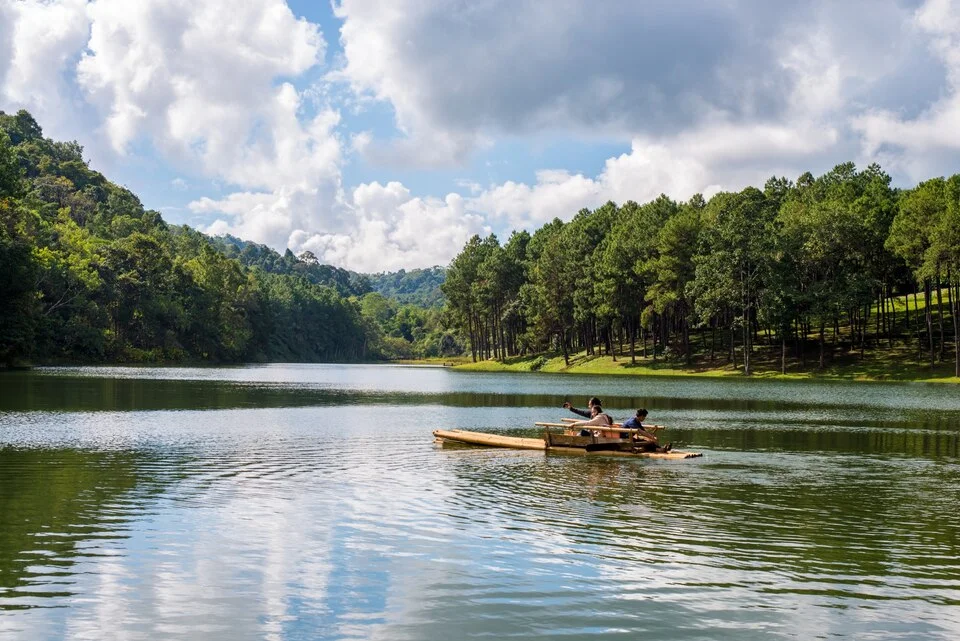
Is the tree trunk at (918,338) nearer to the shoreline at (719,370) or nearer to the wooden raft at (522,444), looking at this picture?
the shoreline at (719,370)

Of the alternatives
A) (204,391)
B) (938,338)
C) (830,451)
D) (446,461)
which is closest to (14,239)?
(204,391)

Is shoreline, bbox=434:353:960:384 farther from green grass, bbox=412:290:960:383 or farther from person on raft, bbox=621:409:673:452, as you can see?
person on raft, bbox=621:409:673:452

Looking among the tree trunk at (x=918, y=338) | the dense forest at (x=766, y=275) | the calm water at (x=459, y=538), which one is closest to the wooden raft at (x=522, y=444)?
the calm water at (x=459, y=538)

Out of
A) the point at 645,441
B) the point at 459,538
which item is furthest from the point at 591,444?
the point at 459,538

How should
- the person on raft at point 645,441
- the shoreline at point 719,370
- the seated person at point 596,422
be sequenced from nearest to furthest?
the person on raft at point 645,441
the seated person at point 596,422
the shoreline at point 719,370

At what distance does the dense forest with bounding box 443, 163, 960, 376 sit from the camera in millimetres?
108562

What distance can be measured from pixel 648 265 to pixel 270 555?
380 ft

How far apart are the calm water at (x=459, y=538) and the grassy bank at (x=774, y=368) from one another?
226ft

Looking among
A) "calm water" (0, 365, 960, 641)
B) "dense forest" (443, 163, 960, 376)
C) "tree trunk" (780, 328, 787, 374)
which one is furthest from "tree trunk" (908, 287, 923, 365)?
"calm water" (0, 365, 960, 641)

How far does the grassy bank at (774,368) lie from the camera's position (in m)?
105

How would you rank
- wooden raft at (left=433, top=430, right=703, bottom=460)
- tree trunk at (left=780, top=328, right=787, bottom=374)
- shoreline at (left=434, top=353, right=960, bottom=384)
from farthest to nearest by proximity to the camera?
1. tree trunk at (left=780, top=328, right=787, bottom=374)
2. shoreline at (left=434, top=353, right=960, bottom=384)
3. wooden raft at (left=433, top=430, right=703, bottom=460)

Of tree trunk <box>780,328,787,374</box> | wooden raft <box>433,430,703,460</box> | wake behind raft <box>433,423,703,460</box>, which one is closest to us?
wooden raft <box>433,430,703,460</box>

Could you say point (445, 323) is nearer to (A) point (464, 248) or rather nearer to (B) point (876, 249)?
(A) point (464, 248)

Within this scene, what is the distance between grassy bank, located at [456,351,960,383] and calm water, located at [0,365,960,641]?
226ft
